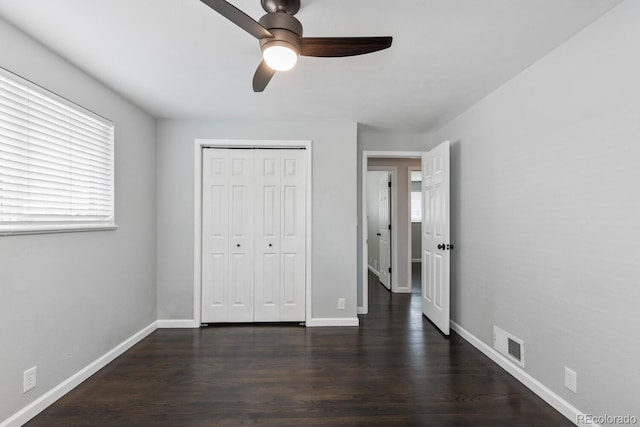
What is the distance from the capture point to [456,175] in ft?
11.2

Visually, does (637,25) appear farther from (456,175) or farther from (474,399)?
(474,399)

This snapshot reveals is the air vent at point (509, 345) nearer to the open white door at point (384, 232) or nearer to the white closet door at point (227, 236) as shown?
the white closet door at point (227, 236)

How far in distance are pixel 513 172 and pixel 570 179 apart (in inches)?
21.6

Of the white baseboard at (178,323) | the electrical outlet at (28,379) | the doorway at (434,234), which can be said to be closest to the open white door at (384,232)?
the doorway at (434,234)

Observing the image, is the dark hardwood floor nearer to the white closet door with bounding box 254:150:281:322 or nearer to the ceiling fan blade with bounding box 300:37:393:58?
the white closet door with bounding box 254:150:281:322

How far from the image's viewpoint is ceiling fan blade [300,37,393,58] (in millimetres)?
1514

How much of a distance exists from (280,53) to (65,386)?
2638 millimetres

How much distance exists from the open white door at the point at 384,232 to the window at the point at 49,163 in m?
4.10

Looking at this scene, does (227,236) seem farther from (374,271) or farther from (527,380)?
(374,271)

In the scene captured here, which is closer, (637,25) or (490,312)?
(637,25)

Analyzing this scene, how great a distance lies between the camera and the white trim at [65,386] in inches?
73.1

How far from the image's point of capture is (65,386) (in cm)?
220

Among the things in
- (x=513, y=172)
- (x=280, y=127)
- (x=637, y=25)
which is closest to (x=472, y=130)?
(x=513, y=172)

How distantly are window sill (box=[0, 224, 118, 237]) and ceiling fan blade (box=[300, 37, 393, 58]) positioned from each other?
192 centimetres
